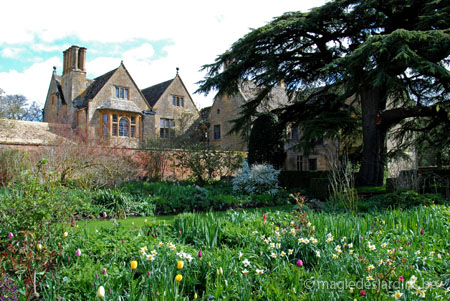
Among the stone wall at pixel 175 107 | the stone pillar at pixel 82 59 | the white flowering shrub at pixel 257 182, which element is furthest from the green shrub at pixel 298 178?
the stone pillar at pixel 82 59

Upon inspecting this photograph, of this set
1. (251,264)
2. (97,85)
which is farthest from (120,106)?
(251,264)

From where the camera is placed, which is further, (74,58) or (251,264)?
(74,58)

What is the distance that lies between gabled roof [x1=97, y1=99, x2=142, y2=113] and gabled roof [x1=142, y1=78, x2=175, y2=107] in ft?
8.47

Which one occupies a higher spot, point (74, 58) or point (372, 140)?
point (74, 58)

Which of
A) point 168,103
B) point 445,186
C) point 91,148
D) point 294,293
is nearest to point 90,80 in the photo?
point 168,103

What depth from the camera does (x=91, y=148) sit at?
1291 centimetres

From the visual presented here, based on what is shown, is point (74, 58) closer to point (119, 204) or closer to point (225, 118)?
point (225, 118)

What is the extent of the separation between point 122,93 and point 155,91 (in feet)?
15.1

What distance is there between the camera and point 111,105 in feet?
84.6

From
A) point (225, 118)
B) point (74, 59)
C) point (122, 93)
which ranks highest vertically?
point (74, 59)

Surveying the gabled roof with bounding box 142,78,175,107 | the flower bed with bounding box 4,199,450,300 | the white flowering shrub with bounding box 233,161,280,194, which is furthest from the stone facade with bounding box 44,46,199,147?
the flower bed with bounding box 4,199,450,300

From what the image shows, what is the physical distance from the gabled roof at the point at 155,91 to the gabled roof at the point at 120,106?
258cm

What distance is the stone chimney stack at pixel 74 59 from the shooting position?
27109 millimetres

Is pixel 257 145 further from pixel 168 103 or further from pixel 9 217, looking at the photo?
pixel 168 103
